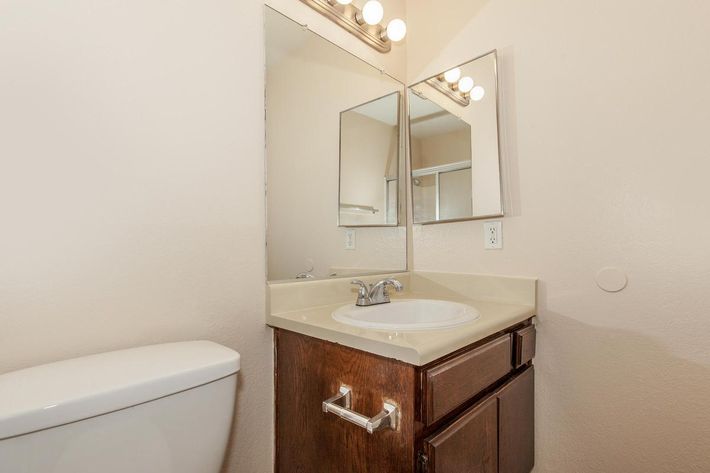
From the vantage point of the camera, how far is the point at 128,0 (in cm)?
88

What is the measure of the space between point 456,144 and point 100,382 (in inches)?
56.6

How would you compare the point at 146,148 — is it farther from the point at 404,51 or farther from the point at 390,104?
the point at 404,51

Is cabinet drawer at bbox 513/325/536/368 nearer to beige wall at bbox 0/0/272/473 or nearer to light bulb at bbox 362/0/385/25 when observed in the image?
beige wall at bbox 0/0/272/473

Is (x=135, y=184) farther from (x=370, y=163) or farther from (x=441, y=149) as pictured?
(x=441, y=149)

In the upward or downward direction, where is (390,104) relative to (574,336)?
upward

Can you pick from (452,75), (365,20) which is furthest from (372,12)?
(452,75)

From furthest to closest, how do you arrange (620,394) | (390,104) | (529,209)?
(390,104)
(529,209)
(620,394)

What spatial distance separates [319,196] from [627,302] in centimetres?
111

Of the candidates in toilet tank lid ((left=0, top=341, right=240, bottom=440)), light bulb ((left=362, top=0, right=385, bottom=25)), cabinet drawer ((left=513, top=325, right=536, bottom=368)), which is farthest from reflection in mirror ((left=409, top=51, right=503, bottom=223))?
toilet tank lid ((left=0, top=341, right=240, bottom=440))

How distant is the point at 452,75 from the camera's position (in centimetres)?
152

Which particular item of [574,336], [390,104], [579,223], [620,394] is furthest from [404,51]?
[620,394]

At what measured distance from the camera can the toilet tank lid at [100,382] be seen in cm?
56

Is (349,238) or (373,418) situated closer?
(373,418)

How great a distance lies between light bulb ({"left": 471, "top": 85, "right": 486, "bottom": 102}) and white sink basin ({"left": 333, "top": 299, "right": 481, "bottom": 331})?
84 cm
